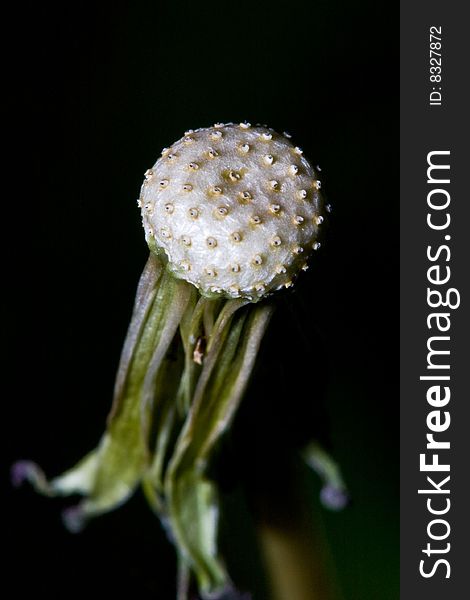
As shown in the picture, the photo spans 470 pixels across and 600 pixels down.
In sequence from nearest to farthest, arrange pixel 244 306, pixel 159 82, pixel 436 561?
pixel 244 306 < pixel 436 561 < pixel 159 82

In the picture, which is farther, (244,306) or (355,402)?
(355,402)

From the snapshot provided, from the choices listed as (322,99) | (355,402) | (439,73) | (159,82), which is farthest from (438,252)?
(159,82)

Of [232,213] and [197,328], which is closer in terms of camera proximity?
[232,213]

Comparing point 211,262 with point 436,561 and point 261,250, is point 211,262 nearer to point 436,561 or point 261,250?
point 261,250

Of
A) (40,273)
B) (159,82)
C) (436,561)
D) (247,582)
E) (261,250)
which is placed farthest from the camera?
(159,82)

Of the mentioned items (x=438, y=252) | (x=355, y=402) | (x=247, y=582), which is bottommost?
(x=247, y=582)

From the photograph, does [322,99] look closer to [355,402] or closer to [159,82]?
[159,82]

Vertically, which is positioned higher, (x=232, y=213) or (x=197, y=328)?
(x=232, y=213)

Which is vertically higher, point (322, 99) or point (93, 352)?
point (322, 99)
